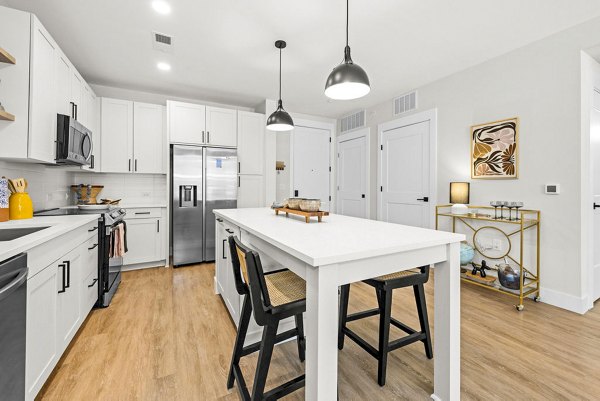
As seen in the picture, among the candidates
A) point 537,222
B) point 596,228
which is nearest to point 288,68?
Result: point 537,222

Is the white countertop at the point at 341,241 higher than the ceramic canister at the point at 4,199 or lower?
lower

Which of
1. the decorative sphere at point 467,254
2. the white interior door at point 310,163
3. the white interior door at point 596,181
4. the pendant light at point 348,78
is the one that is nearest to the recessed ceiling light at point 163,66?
the white interior door at point 310,163

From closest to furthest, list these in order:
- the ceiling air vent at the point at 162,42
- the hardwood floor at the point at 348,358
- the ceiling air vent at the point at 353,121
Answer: the hardwood floor at the point at 348,358, the ceiling air vent at the point at 162,42, the ceiling air vent at the point at 353,121

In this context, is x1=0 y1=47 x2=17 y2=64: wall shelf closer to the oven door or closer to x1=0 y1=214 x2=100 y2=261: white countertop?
x1=0 y1=214 x2=100 y2=261: white countertop

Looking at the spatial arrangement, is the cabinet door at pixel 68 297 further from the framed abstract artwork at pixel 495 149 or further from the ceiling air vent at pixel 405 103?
the ceiling air vent at pixel 405 103

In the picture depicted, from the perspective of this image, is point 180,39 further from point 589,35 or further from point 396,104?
point 589,35

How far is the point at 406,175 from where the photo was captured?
4.17 m

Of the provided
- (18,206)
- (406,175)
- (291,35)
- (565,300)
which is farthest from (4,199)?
(565,300)

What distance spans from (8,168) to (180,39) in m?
1.92

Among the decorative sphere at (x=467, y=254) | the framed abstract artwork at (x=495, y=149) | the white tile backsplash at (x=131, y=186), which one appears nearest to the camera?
the framed abstract artwork at (x=495, y=149)

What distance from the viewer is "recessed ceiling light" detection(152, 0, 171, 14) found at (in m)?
2.23

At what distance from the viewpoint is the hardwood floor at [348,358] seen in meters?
1.50

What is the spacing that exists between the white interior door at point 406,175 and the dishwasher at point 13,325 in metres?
4.06

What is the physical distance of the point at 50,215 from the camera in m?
2.35
